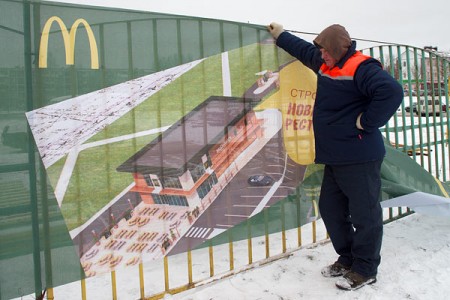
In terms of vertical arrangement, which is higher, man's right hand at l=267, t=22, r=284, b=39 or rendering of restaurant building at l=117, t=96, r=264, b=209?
man's right hand at l=267, t=22, r=284, b=39

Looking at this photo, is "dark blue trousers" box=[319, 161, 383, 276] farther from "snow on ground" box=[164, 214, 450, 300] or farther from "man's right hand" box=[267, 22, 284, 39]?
"man's right hand" box=[267, 22, 284, 39]

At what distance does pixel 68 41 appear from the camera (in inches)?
83.1

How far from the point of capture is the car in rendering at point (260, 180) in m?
2.93

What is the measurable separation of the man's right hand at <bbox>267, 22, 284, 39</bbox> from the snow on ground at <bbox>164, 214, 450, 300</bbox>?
1797mm

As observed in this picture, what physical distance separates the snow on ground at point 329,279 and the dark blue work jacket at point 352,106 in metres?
0.87

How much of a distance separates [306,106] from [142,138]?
4.95 feet

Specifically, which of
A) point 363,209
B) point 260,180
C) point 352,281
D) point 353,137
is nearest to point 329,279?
point 352,281

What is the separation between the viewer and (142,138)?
2.37m

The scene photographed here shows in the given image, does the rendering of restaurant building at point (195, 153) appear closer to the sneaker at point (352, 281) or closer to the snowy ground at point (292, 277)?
the snowy ground at point (292, 277)

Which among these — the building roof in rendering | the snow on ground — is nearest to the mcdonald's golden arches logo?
the building roof in rendering

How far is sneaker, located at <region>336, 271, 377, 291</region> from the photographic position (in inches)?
106

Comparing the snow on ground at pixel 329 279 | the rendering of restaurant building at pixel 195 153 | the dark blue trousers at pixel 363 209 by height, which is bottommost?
the snow on ground at pixel 329 279

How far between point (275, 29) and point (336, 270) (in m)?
1.89

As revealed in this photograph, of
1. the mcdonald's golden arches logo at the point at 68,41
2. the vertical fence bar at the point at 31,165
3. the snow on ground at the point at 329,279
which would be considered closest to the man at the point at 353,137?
the snow on ground at the point at 329,279
